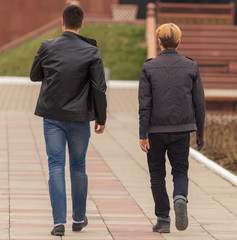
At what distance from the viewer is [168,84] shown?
6.89 metres

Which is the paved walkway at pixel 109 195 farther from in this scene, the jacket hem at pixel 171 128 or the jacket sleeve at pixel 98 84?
the jacket sleeve at pixel 98 84

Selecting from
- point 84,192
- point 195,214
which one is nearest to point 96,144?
point 195,214

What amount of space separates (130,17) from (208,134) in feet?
69.4

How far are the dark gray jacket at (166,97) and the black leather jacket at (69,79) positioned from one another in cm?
36

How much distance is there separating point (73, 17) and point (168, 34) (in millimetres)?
814

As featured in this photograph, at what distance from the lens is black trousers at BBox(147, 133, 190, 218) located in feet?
22.8

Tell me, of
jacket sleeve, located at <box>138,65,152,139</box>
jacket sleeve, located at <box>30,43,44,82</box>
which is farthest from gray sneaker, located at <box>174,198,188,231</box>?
jacket sleeve, located at <box>30,43,44,82</box>

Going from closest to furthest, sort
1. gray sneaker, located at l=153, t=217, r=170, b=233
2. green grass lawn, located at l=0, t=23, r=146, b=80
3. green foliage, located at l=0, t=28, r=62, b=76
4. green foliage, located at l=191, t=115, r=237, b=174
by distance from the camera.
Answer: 1. gray sneaker, located at l=153, t=217, r=170, b=233
2. green foliage, located at l=191, t=115, r=237, b=174
3. green grass lawn, located at l=0, t=23, r=146, b=80
4. green foliage, located at l=0, t=28, r=62, b=76

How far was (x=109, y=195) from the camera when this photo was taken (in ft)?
29.5

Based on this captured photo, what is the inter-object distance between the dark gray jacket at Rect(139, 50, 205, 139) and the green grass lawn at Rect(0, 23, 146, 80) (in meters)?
20.6

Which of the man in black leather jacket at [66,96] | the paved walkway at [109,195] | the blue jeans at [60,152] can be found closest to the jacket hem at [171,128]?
the man in black leather jacket at [66,96]

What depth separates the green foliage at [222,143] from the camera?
39.4 feet

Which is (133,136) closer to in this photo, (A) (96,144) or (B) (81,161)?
(A) (96,144)

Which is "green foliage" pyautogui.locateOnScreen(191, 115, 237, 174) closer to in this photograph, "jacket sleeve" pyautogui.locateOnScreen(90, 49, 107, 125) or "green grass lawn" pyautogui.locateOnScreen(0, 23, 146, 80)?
"jacket sleeve" pyautogui.locateOnScreen(90, 49, 107, 125)
